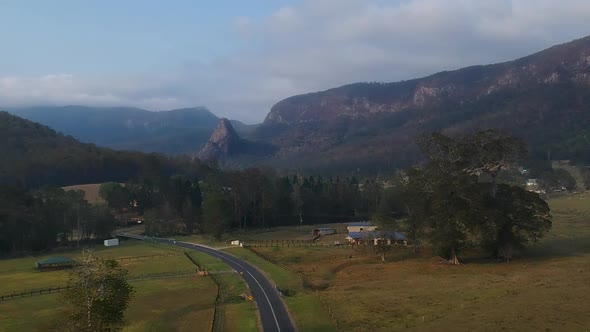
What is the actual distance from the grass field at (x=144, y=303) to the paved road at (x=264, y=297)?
11.0 feet

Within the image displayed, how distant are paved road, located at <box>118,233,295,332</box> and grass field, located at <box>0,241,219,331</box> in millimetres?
3350

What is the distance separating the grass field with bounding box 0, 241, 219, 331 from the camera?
3177 cm

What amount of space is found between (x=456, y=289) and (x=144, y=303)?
75.6 feet

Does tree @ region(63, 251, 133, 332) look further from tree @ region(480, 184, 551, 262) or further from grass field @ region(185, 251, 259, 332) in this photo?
tree @ region(480, 184, 551, 262)

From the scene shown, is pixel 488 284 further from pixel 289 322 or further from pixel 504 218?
pixel 289 322

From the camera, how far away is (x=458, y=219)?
48.7 m

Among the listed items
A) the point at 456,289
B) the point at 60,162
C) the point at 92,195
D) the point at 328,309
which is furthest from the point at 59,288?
the point at 60,162

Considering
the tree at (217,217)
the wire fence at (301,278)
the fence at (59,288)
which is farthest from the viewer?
the tree at (217,217)

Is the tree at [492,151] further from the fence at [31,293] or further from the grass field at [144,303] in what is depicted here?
the fence at [31,293]

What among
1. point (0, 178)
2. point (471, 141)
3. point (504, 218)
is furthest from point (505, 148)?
point (0, 178)

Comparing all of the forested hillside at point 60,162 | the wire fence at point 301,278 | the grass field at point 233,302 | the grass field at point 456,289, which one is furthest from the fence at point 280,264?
the forested hillside at point 60,162

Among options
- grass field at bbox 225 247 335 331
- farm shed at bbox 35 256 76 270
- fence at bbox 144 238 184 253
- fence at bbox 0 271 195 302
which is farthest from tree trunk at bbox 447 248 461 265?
farm shed at bbox 35 256 76 270

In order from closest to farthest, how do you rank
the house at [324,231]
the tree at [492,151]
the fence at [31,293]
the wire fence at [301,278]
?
the wire fence at [301,278], the fence at [31,293], the tree at [492,151], the house at [324,231]

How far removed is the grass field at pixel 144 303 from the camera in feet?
104
